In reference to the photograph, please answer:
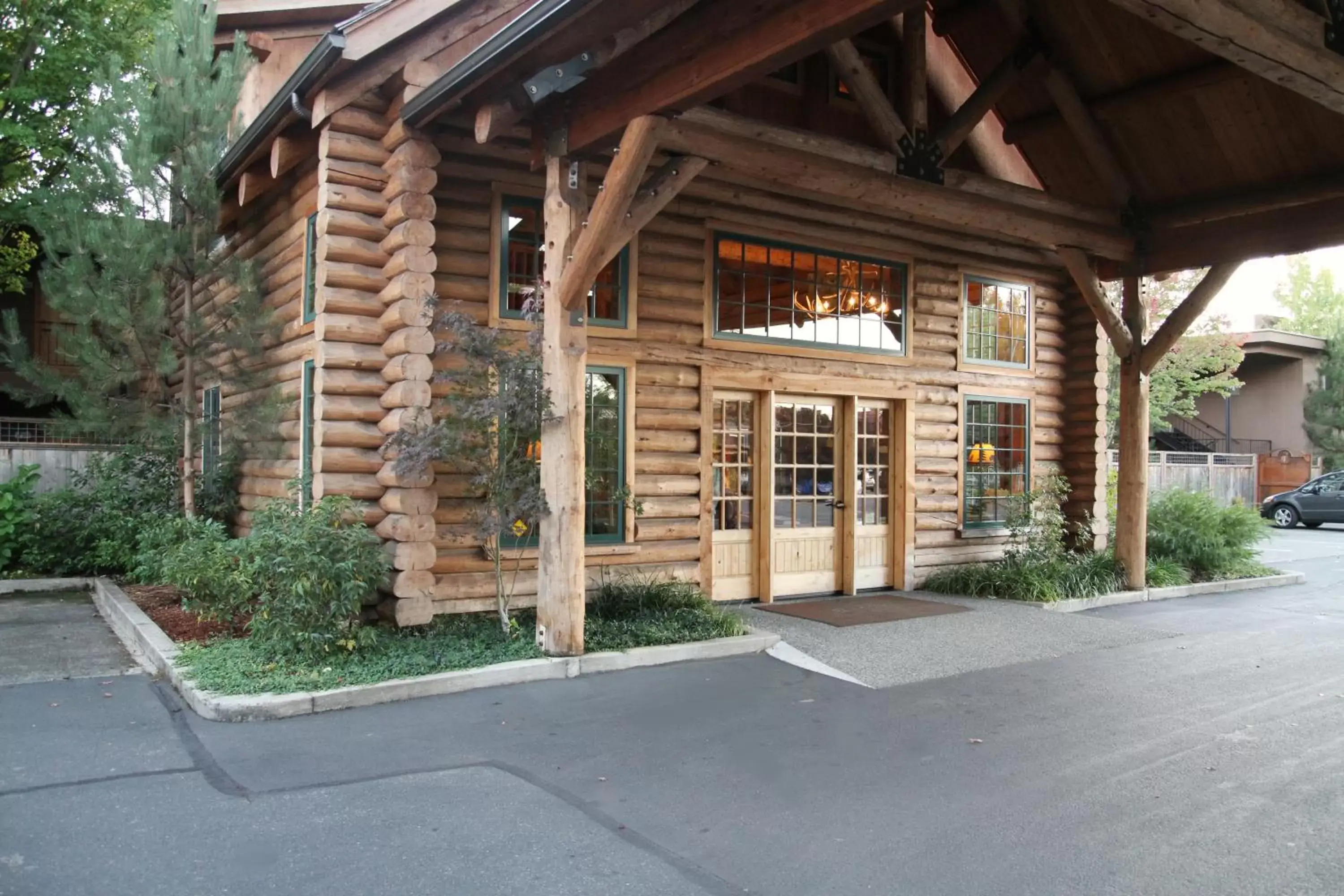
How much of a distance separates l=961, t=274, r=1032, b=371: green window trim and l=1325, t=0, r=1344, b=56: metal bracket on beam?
5.60 meters

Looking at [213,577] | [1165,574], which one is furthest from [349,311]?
[1165,574]

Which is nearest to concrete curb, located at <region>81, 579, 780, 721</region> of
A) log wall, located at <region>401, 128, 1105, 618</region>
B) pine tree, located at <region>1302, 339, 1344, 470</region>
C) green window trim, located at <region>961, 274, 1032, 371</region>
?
log wall, located at <region>401, 128, 1105, 618</region>

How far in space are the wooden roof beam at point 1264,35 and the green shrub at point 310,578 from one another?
576 cm

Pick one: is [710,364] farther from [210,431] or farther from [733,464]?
[210,431]

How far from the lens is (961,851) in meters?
4.02

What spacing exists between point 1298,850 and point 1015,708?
233cm

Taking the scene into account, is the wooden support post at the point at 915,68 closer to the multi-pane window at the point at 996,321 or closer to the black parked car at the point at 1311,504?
the multi-pane window at the point at 996,321

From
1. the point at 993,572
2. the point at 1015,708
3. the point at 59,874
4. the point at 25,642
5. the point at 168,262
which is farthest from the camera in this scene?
the point at 993,572

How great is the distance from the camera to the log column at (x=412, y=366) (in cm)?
732

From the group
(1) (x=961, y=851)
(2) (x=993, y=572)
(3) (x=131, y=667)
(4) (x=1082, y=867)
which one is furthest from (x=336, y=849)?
(2) (x=993, y=572)

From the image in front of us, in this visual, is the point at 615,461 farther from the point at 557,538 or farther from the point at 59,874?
the point at 59,874

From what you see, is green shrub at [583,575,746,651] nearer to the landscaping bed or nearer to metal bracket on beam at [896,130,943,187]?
the landscaping bed

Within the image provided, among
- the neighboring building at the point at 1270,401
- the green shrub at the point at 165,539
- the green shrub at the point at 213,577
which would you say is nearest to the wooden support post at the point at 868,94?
the green shrub at the point at 213,577

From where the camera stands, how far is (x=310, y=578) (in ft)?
20.7
